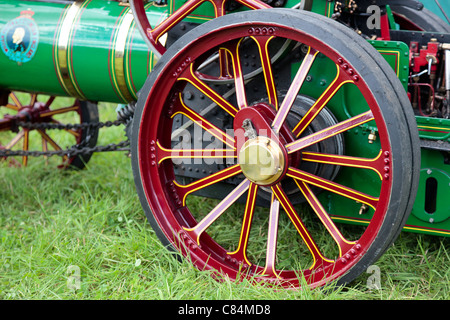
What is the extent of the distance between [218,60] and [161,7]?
0.60 meters

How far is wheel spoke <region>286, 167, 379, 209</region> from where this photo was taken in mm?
2270

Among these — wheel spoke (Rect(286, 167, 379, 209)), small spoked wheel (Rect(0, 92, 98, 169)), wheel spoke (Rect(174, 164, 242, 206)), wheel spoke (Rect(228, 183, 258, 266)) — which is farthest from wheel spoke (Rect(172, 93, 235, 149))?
small spoked wheel (Rect(0, 92, 98, 169))

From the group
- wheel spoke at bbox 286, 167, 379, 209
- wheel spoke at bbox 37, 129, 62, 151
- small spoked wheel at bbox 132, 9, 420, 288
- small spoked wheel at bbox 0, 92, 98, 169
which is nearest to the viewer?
small spoked wheel at bbox 132, 9, 420, 288

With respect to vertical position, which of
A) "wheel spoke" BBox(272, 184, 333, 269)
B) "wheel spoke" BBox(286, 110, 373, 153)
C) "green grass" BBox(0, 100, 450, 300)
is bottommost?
"green grass" BBox(0, 100, 450, 300)

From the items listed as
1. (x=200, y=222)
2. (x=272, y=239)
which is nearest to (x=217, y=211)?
(x=200, y=222)

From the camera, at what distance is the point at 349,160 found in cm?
224

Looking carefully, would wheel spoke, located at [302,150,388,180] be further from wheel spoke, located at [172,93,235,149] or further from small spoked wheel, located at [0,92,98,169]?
small spoked wheel, located at [0,92,98,169]

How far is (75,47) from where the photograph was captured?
3.07 metres

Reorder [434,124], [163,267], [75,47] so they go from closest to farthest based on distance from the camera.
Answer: [434,124]
[163,267]
[75,47]

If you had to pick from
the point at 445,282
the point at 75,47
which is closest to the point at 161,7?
the point at 75,47

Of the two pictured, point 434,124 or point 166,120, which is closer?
→ point 434,124

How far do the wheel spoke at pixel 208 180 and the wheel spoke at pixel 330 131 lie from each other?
0.27 meters

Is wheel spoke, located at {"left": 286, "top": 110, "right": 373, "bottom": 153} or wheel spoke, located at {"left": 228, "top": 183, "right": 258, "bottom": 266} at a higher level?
wheel spoke, located at {"left": 286, "top": 110, "right": 373, "bottom": 153}

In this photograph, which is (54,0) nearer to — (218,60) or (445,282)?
(218,60)
